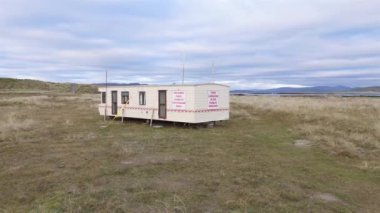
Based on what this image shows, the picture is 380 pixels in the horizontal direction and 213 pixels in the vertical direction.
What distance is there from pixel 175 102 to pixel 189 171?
9.24 meters

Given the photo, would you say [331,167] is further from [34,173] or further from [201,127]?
[201,127]

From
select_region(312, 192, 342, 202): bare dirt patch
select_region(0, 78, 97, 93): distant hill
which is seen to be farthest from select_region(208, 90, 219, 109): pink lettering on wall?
select_region(0, 78, 97, 93): distant hill

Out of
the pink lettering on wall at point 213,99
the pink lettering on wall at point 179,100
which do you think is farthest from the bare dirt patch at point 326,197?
the pink lettering on wall at point 213,99

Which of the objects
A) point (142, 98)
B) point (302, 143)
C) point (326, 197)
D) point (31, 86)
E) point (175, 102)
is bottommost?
point (326, 197)

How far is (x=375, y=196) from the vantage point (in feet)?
23.3

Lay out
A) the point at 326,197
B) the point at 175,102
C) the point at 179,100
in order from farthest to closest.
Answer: the point at 175,102 < the point at 179,100 < the point at 326,197

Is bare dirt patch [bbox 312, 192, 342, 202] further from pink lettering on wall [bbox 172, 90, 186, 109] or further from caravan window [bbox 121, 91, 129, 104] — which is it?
caravan window [bbox 121, 91, 129, 104]

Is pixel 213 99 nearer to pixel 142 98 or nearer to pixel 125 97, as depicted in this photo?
pixel 142 98

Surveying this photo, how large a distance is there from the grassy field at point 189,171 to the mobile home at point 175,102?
1.99m

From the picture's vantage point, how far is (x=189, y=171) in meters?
8.45

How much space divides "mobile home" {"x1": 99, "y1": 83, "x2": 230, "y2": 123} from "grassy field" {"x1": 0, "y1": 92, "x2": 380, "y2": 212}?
6.53ft

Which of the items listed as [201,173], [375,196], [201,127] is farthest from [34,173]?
[201,127]

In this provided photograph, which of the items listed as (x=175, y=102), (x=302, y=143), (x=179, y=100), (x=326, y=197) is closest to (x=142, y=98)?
(x=175, y=102)

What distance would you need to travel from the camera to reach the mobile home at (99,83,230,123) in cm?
1702
